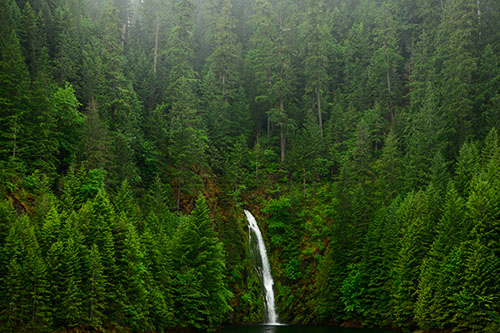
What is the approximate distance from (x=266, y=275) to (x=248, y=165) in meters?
17.7

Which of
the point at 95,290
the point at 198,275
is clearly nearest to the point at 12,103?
the point at 95,290

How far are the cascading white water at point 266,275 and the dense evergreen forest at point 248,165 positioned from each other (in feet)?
3.99

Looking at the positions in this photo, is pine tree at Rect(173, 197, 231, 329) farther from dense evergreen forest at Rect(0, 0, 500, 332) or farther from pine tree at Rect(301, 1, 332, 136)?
pine tree at Rect(301, 1, 332, 136)

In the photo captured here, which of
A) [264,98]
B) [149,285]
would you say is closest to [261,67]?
[264,98]

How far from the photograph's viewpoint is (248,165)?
64625 millimetres

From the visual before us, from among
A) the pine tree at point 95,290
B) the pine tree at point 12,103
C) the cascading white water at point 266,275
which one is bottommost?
the cascading white water at point 266,275

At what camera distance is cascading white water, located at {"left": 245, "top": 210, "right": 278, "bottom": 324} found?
51250 mm

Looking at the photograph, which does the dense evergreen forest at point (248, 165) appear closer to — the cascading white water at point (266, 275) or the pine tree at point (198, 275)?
the pine tree at point (198, 275)

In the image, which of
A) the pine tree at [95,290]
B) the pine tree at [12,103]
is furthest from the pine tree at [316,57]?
the pine tree at [95,290]

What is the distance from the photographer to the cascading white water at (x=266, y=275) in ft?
168

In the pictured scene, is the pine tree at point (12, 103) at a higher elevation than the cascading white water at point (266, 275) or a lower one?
higher

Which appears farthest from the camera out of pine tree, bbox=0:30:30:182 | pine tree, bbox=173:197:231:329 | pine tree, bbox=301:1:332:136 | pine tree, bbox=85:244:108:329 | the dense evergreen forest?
pine tree, bbox=301:1:332:136

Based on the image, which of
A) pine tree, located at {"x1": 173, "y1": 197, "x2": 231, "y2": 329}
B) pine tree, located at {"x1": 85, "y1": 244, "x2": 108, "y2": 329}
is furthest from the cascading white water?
pine tree, located at {"x1": 85, "y1": 244, "x2": 108, "y2": 329}

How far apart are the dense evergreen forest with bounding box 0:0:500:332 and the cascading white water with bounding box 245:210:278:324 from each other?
1.22 meters
